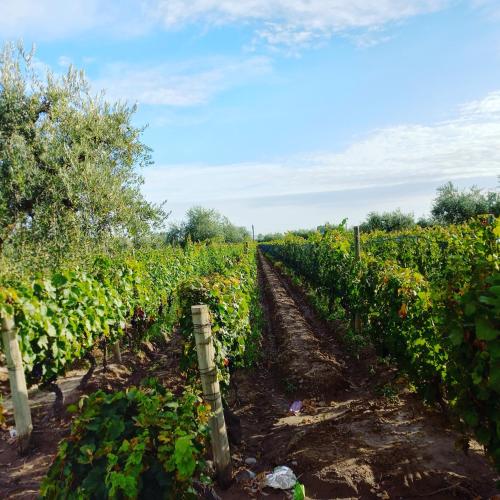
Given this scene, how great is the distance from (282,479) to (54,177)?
42.4 feet

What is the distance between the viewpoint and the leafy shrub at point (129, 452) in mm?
2367

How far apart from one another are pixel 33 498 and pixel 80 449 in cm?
195

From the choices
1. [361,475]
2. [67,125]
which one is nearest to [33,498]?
[361,475]

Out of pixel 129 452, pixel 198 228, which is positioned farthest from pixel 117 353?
pixel 198 228

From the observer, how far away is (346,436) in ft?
14.6

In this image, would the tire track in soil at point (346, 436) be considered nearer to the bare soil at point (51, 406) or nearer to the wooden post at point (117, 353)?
the bare soil at point (51, 406)

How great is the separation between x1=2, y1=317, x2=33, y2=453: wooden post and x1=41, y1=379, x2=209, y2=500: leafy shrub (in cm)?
224

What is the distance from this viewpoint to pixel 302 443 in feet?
14.4

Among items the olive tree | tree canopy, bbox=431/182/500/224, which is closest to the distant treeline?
tree canopy, bbox=431/182/500/224

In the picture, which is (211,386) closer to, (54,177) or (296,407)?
(296,407)

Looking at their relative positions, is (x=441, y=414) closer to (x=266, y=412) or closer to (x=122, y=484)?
(x=266, y=412)

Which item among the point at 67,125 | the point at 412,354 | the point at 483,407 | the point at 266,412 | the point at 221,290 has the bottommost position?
the point at 266,412

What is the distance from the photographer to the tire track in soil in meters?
3.53

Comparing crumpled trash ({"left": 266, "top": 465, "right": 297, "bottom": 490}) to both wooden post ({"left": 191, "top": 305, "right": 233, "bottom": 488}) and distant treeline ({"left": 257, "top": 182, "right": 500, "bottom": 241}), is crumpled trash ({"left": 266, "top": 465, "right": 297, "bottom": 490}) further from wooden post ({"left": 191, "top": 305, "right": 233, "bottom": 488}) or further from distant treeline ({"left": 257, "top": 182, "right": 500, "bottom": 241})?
distant treeline ({"left": 257, "top": 182, "right": 500, "bottom": 241})
